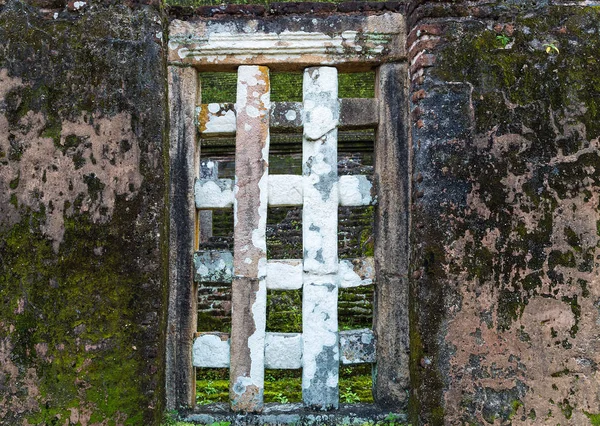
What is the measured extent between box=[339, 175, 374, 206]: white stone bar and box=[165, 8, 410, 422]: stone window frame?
6 cm

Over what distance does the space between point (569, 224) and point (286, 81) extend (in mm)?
7770

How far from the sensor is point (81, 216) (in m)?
3.22

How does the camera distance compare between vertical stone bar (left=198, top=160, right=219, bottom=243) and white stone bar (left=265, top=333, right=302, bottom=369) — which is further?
vertical stone bar (left=198, top=160, right=219, bottom=243)

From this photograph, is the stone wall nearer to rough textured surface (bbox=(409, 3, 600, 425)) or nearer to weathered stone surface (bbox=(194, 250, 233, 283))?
rough textured surface (bbox=(409, 3, 600, 425))

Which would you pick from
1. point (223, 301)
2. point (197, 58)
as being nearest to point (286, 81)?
point (223, 301)

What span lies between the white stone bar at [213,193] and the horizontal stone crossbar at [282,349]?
0.81 meters

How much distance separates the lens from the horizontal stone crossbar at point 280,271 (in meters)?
3.66

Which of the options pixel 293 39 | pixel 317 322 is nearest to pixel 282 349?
pixel 317 322

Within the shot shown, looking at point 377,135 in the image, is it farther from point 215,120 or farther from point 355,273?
point 215,120

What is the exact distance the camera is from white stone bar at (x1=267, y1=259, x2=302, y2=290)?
3658 millimetres

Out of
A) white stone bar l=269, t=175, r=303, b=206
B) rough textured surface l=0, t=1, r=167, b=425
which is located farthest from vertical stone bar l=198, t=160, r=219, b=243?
rough textured surface l=0, t=1, r=167, b=425

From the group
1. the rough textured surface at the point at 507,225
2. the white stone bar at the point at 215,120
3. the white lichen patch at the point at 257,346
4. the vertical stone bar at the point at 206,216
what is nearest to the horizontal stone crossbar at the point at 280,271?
the white lichen patch at the point at 257,346

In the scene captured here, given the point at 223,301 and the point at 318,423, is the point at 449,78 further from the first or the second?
the point at 223,301

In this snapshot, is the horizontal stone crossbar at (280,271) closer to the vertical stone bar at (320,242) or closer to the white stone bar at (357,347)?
the vertical stone bar at (320,242)
